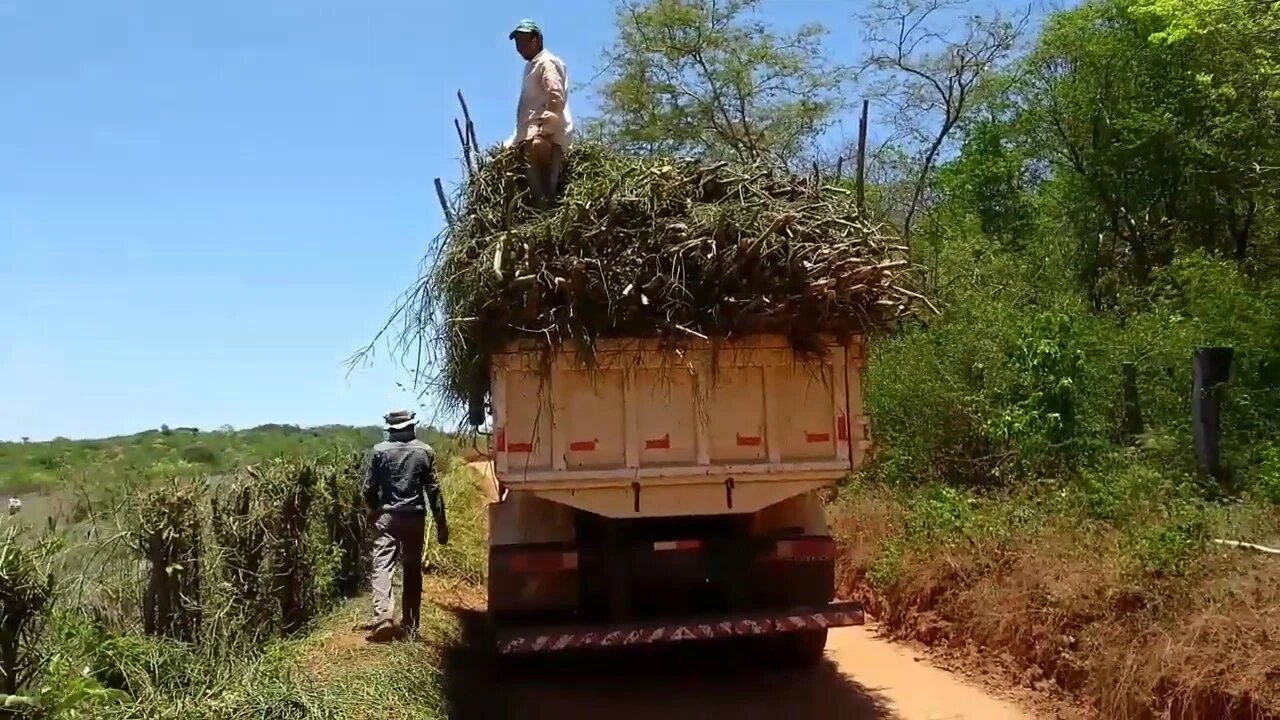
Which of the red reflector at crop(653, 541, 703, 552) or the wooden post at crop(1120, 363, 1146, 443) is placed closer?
the red reflector at crop(653, 541, 703, 552)

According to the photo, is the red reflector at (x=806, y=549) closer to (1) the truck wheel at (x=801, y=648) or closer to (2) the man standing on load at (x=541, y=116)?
(1) the truck wheel at (x=801, y=648)

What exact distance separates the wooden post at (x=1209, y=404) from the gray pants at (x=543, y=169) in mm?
5921

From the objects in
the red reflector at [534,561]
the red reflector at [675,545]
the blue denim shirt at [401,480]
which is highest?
the blue denim shirt at [401,480]

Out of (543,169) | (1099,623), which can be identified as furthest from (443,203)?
(1099,623)

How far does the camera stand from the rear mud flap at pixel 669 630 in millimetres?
6125

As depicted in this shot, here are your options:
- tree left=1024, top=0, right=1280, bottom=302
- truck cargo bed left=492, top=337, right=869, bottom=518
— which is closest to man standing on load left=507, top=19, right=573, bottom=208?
truck cargo bed left=492, top=337, right=869, bottom=518

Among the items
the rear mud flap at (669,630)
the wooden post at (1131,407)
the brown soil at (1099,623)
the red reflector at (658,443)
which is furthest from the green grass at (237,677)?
the wooden post at (1131,407)

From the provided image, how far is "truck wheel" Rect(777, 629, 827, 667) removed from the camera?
7.14 metres

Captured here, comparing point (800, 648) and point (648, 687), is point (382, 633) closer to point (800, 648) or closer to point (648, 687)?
point (648, 687)

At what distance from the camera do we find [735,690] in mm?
7023

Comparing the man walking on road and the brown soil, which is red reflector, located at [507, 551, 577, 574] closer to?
the man walking on road

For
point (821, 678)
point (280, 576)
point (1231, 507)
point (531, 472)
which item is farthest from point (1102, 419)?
point (280, 576)

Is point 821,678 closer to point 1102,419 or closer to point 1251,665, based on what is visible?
point 1251,665

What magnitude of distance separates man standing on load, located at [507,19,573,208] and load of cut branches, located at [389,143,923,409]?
59 centimetres
